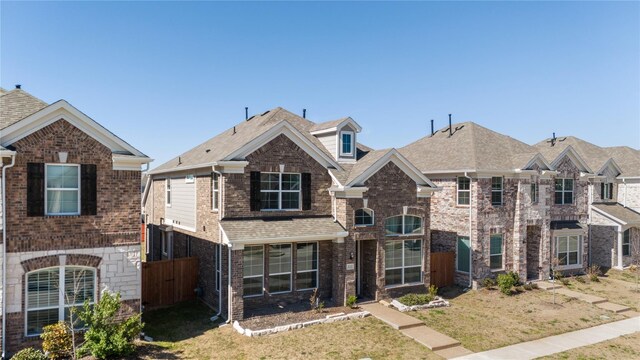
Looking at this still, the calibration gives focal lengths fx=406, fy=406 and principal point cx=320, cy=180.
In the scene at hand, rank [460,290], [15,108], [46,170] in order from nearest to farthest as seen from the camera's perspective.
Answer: [46,170] < [15,108] < [460,290]

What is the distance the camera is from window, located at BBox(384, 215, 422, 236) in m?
19.3

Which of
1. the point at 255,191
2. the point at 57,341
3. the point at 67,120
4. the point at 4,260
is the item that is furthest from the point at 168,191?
the point at 57,341

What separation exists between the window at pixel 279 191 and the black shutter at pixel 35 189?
7.79m

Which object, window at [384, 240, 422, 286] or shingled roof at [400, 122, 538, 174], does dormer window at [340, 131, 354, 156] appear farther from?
shingled roof at [400, 122, 538, 174]

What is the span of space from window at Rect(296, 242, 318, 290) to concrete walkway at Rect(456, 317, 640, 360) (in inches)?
279

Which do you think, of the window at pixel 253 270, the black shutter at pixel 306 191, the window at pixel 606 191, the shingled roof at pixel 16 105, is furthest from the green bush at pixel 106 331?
the window at pixel 606 191

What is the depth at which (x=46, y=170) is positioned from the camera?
12.9m

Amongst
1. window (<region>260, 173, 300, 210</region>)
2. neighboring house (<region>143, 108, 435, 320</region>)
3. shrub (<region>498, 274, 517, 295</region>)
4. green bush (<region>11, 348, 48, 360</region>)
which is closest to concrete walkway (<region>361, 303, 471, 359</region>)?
neighboring house (<region>143, 108, 435, 320</region>)

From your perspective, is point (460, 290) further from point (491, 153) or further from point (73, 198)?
point (73, 198)

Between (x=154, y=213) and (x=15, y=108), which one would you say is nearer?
(x=15, y=108)

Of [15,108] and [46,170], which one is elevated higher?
[15,108]

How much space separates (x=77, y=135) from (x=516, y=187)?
850 inches

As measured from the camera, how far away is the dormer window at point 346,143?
20.3m

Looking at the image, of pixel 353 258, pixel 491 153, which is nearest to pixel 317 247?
pixel 353 258
